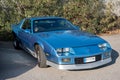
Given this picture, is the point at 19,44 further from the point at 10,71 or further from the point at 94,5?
the point at 94,5

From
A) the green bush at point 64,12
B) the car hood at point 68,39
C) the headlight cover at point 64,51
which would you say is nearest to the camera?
the headlight cover at point 64,51

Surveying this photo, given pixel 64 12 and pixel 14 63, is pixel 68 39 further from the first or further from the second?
pixel 64 12

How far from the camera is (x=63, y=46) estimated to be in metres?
6.75

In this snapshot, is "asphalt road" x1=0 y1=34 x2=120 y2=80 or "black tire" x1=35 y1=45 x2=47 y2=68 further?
"black tire" x1=35 y1=45 x2=47 y2=68

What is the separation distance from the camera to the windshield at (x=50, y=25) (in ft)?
26.8

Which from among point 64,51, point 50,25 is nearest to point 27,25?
point 50,25

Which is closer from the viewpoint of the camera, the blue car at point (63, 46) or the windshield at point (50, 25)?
the blue car at point (63, 46)

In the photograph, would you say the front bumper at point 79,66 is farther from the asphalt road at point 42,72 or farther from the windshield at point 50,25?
the windshield at point 50,25

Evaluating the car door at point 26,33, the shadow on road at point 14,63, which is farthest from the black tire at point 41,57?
the car door at point 26,33

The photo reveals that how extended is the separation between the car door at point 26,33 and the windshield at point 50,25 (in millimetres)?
236

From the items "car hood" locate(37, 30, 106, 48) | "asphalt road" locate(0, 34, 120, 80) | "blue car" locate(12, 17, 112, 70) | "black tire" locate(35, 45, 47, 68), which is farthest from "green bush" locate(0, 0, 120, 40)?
"black tire" locate(35, 45, 47, 68)

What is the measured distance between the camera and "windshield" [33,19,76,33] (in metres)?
8.16

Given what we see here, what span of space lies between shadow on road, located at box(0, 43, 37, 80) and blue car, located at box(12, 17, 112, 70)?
35 cm

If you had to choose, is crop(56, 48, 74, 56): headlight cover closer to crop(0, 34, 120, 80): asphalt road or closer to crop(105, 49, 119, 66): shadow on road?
crop(0, 34, 120, 80): asphalt road
